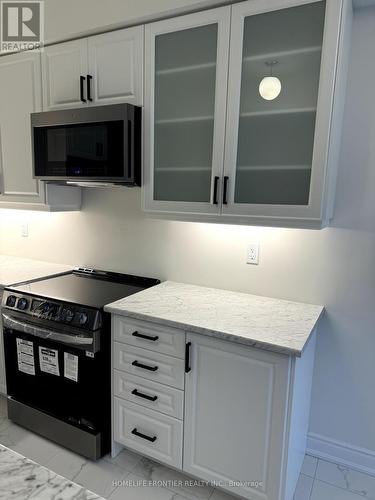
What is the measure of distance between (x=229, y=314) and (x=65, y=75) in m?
1.73

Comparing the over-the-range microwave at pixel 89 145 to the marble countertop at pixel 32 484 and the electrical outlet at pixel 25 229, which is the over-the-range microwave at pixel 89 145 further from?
the marble countertop at pixel 32 484

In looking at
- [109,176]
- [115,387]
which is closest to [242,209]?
[109,176]

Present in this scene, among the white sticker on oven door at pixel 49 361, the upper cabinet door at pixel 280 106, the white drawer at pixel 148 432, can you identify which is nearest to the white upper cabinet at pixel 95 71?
the upper cabinet door at pixel 280 106

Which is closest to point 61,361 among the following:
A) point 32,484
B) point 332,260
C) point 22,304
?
point 22,304

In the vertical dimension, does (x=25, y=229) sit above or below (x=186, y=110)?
below

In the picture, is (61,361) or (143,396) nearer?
(143,396)

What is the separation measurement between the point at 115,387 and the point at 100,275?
899 mm

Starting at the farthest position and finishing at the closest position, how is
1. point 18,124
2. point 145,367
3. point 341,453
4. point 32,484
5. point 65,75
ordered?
point 18,124
point 65,75
point 341,453
point 145,367
point 32,484

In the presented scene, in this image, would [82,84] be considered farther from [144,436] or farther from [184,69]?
[144,436]

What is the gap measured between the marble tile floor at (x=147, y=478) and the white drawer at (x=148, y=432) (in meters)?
0.13

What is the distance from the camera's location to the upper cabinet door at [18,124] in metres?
2.26

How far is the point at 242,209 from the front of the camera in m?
1.75

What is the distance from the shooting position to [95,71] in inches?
80.1

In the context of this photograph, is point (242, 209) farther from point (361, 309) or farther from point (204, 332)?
point (361, 309)
